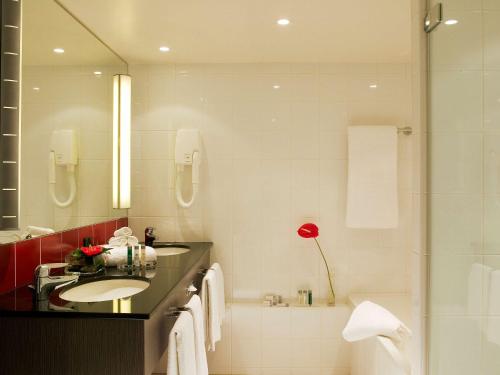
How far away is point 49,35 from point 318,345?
2635 mm

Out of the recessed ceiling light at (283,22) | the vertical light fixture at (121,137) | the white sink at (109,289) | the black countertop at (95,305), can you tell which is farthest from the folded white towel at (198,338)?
the recessed ceiling light at (283,22)

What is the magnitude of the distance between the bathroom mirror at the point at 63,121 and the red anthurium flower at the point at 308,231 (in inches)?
54.7

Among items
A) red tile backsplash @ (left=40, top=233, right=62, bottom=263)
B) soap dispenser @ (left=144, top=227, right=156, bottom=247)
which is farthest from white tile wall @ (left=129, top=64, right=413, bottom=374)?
red tile backsplash @ (left=40, top=233, right=62, bottom=263)

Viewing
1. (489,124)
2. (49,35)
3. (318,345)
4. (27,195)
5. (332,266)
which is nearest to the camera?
(489,124)

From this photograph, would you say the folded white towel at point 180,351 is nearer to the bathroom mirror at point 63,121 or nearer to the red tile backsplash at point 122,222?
the bathroom mirror at point 63,121

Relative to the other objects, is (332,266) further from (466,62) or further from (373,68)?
(466,62)

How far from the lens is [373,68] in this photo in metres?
3.06

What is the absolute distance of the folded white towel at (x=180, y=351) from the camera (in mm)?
1451

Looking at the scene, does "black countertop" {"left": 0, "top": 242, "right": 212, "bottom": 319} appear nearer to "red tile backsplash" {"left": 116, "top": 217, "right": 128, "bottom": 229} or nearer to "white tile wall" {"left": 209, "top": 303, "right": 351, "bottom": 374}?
"red tile backsplash" {"left": 116, "top": 217, "right": 128, "bottom": 229}

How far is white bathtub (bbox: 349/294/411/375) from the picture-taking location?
195cm

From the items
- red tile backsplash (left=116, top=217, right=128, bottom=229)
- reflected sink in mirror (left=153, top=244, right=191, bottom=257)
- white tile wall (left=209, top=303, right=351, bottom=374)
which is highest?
red tile backsplash (left=116, top=217, right=128, bottom=229)

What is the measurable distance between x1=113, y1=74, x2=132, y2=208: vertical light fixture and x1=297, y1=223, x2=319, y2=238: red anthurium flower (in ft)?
4.32

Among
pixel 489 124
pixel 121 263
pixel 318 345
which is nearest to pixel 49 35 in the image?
pixel 121 263

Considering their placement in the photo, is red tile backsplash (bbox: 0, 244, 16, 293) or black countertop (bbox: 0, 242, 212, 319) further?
red tile backsplash (bbox: 0, 244, 16, 293)
